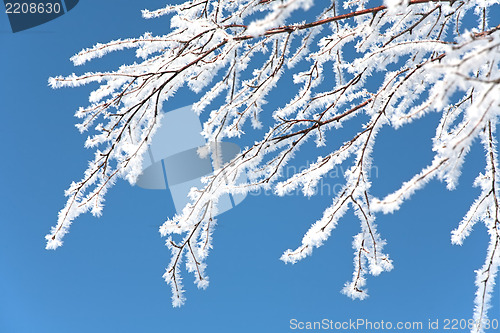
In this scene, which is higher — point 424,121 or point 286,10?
point 424,121

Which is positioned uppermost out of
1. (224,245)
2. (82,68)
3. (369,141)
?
(82,68)

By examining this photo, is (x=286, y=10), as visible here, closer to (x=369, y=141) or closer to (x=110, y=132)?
(x=369, y=141)

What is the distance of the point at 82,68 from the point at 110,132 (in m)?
3.45

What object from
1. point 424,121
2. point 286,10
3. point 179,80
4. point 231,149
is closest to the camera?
point 286,10

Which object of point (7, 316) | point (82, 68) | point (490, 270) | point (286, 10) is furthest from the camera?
point (7, 316)

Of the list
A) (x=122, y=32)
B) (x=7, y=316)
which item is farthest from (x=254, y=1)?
(x=7, y=316)

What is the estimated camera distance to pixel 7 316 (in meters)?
5.02

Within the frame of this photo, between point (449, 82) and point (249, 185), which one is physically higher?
point (249, 185)

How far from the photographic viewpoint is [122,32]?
14.4ft

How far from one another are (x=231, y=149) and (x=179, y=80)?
1.79 meters

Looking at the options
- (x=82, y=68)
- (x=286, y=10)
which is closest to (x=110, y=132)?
(x=286, y=10)

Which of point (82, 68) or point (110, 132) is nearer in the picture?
point (110, 132)

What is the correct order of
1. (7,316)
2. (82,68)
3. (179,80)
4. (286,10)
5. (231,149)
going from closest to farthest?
1. (286,10)
2. (179,80)
3. (231,149)
4. (82,68)
5. (7,316)

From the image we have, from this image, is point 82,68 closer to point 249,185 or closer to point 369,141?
point 249,185
